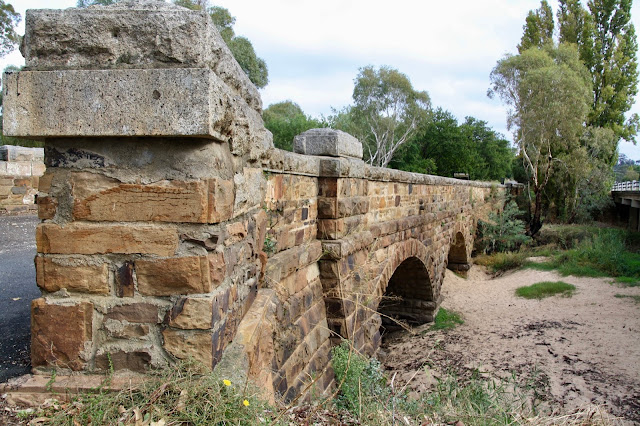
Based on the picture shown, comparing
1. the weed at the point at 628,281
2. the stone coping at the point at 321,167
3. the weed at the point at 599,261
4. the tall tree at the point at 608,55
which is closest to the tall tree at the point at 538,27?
the tall tree at the point at 608,55

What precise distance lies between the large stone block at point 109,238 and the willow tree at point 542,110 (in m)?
18.8

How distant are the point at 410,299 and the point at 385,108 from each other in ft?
82.1

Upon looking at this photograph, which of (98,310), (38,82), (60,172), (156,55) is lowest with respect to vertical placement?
(98,310)

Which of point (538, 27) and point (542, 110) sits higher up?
point (538, 27)

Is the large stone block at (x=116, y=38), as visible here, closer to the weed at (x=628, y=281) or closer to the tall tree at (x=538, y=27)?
the weed at (x=628, y=281)

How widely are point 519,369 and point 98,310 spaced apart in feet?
21.5

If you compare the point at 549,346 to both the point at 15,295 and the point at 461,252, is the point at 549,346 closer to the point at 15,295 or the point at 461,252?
the point at 461,252

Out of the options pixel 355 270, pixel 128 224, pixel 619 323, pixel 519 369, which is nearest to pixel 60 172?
pixel 128 224

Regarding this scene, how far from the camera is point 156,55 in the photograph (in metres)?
2.05

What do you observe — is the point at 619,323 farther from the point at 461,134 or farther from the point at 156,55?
the point at 461,134

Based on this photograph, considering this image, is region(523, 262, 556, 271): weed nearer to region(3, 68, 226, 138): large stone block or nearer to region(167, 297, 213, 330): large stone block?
region(167, 297, 213, 330): large stone block

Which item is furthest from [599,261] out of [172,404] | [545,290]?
[172,404]

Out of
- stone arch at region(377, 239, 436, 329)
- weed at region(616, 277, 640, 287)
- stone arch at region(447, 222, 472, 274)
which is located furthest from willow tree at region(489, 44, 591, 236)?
stone arch at region(377, 239, 436, 329)

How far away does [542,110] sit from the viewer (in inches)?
762
